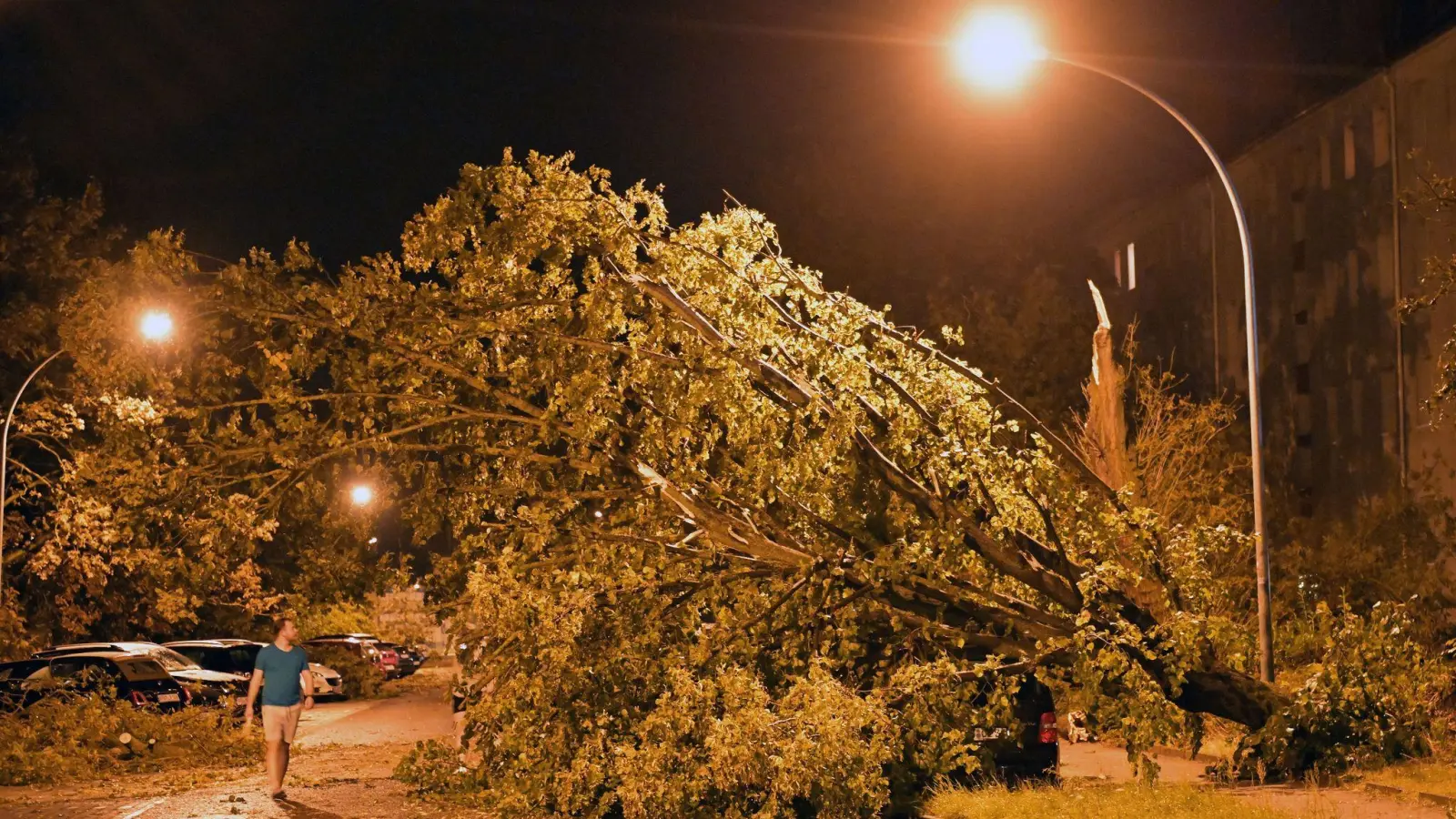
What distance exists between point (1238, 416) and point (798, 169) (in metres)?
11.3

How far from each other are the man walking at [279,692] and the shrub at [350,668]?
74.8ft

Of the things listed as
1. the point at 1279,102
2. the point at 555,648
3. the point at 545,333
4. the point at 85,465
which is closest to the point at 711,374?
the point at 545,333

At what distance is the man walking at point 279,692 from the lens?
13547mm

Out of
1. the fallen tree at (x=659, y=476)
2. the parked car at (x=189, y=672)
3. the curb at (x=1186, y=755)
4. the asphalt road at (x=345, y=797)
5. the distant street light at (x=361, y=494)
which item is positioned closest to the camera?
the asphalt road at (x=345, y=797)

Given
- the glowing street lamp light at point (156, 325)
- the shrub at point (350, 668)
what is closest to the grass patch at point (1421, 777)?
the glowing street lamp light at point (156, 325)

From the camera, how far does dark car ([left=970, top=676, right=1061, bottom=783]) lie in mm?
13531

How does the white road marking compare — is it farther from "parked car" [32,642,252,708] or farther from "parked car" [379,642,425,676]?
"parked car" [379,642,425,676]

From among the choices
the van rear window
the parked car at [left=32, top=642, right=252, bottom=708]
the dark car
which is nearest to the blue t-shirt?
the dark car

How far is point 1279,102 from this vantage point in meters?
30.4

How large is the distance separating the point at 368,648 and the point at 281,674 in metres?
26.5

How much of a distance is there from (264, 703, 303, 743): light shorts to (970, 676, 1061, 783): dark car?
5831 millimetres

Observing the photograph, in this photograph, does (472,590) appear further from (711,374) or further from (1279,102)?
(1279,102)

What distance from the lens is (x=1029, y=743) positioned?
1359 centimetres

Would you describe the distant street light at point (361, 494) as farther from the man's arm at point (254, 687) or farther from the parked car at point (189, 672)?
the parked car at point (189, 672)
